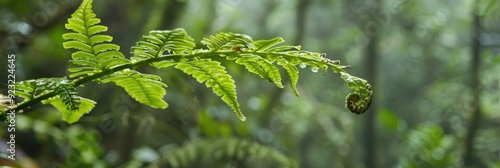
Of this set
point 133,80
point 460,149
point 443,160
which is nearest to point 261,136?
point 443,160

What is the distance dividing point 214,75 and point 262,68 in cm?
4

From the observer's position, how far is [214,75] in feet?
1.68

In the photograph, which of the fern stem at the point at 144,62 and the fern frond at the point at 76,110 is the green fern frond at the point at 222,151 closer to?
the fern frond at the point at 76,110

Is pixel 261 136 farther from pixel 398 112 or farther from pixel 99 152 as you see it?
pixel 398 112

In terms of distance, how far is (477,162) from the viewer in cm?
206

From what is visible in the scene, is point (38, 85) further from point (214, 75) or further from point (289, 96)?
point (289, 96)

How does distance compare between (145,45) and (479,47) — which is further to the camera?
(479,47)

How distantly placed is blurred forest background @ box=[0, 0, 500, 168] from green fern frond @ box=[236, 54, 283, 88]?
714mm

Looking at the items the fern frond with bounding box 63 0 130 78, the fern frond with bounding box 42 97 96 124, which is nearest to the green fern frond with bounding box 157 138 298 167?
the fern frond with bounding box 42 97 96 124

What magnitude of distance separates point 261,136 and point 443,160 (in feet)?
1.78

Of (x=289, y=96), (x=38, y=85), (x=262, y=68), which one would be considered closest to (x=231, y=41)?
(x=262, y=68)

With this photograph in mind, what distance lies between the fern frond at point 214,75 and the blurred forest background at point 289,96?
0.71m

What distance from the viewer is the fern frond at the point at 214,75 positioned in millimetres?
503

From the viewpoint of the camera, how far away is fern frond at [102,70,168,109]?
52 cm
